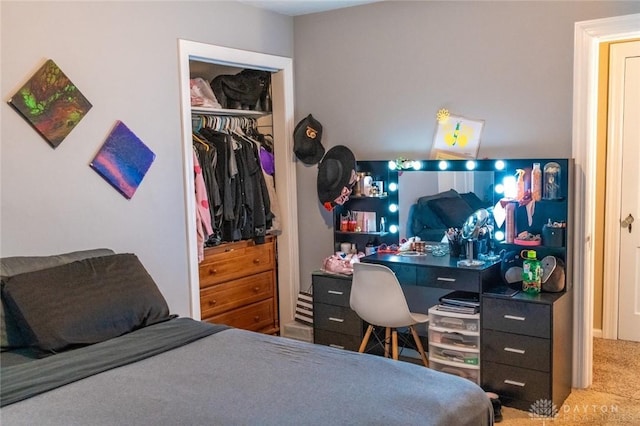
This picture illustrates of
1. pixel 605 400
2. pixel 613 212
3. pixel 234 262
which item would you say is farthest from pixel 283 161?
pixel 605 400

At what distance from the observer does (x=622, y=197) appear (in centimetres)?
445

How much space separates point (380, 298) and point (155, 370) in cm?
149

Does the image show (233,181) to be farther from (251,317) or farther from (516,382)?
(516,382)

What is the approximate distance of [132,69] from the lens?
11.3 ft

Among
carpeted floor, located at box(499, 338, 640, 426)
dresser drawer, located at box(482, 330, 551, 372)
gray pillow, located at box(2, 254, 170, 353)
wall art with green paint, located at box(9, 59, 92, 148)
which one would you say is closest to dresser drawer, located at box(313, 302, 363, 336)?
dresser drawer, located at box(482, 330, 551, 372)

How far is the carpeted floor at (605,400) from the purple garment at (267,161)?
239 centimetres

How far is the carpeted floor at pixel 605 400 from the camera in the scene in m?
3.23

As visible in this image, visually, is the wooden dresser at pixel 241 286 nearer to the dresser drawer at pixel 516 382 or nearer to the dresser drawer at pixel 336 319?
the dresser drawer at pixel 336 319

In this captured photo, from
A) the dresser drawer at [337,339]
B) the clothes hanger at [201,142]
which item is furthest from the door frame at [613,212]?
the clothes hanger at [201,142]

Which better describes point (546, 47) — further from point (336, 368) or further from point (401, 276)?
point (336, 368)

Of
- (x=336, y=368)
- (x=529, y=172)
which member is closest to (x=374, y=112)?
(x=529, y=172)

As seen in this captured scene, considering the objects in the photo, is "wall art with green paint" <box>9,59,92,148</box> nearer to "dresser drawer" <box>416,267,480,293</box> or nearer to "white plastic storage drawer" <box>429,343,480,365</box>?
"dresser drawer" <box>416,267,480,293</box>

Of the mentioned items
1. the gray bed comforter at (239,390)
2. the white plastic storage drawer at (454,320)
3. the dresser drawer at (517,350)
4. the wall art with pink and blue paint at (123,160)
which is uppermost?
the wall art with pink and blue paint at (123,160)

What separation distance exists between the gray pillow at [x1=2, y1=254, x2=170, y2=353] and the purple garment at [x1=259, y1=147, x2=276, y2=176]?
1826 millimetres
